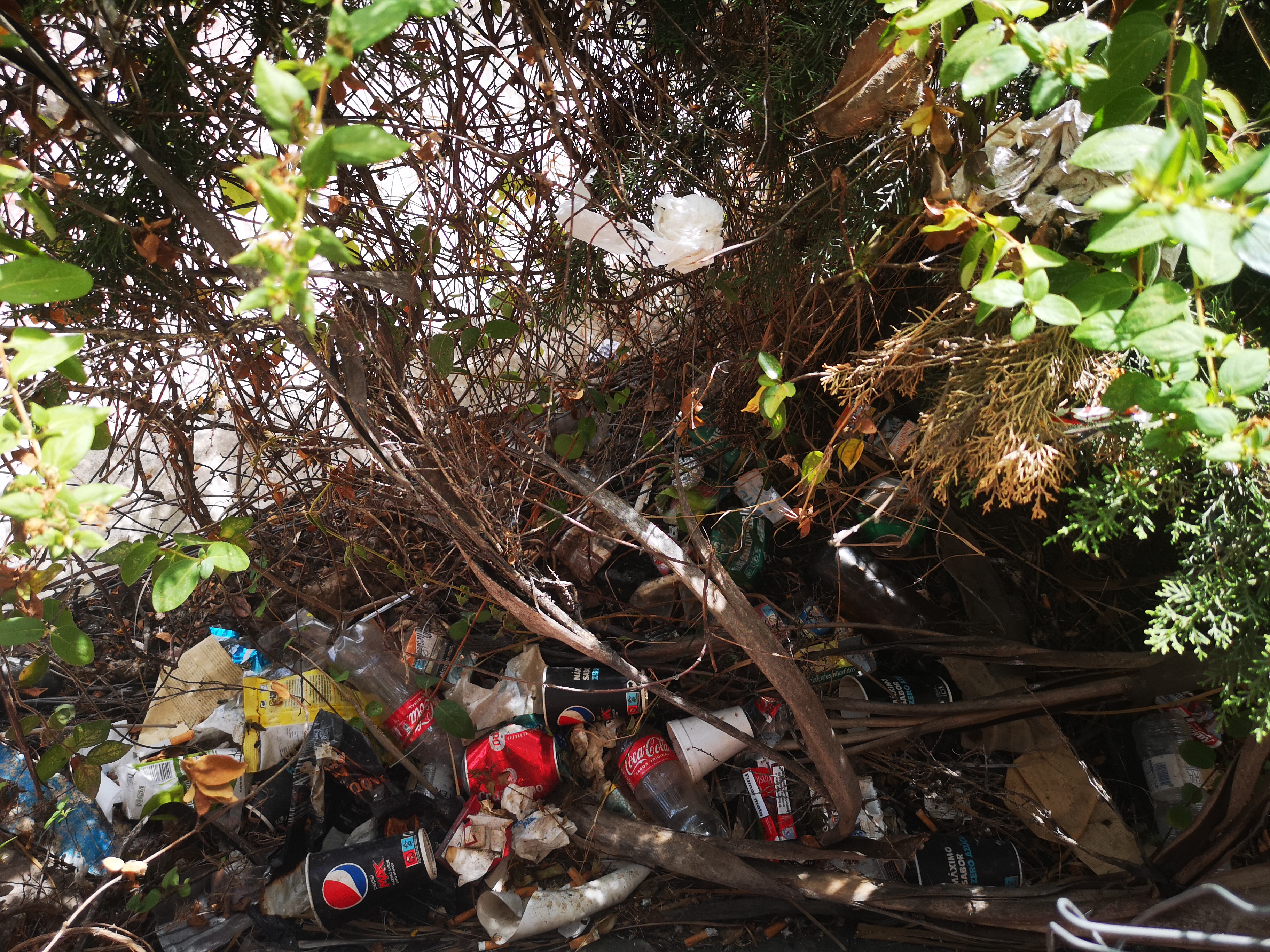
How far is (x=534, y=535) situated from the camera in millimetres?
1767

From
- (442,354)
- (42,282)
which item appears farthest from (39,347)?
(442,354)

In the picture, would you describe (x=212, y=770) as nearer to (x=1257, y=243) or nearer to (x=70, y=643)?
(x=70, y=643)

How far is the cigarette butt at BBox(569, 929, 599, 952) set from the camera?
158cm

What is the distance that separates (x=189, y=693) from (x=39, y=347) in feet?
4.93

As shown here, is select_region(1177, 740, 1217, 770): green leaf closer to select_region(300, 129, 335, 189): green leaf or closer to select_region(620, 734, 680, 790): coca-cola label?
select_region(620, 734, 680, 790): coca-cola label

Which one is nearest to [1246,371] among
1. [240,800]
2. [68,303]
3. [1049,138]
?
[1049,138]

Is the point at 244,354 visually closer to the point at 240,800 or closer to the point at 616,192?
the point at 616,192

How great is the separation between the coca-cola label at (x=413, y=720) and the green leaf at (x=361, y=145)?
57.7 inches

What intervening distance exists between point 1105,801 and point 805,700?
30.8 inches

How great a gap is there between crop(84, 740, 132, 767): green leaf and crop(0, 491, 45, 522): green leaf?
1033 mm

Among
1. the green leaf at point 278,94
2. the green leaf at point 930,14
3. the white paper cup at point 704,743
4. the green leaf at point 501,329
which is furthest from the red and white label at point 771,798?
the green leaf at point 278,94

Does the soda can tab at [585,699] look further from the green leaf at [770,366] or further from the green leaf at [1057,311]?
the green leaf at [1057,311]

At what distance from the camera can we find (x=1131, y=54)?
2.43ft

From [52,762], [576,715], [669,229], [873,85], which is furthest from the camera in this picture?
[576,715]
